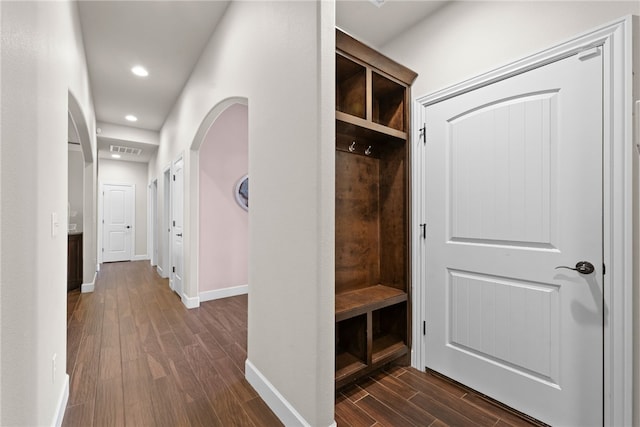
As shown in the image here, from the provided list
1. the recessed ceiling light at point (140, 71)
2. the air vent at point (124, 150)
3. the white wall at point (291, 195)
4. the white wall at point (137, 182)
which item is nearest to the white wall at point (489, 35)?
the white wall at point (291, 195)

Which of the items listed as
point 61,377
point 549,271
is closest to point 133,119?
point 61,377

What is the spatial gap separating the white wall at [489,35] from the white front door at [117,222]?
760 cm

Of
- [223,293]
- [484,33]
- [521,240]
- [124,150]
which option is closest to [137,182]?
[124,150]

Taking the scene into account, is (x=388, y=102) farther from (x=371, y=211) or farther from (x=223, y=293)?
(x=223, y=293)

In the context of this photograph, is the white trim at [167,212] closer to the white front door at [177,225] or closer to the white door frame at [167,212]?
the white door frame at [167,212]

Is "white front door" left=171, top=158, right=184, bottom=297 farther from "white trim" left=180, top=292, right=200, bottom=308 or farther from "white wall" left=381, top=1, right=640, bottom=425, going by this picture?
"white wall" left=381, top=1, right=640, bottom=425

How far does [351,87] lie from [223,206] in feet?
8.93

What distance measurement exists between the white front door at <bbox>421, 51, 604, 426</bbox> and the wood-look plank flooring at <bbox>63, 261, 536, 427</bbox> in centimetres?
26

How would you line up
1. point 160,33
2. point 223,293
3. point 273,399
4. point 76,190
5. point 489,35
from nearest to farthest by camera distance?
point 273,399, point 489,35, point 160,33, point 223,293, point 76,190

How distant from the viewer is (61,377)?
1662mm

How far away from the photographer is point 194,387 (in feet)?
6.26

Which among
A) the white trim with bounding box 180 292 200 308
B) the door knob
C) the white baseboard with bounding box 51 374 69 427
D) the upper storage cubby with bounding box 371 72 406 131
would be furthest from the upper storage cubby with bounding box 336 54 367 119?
the white trim with bounding box 180 292 200 308

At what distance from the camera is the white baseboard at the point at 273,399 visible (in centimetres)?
149

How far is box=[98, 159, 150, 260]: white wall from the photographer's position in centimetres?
719
